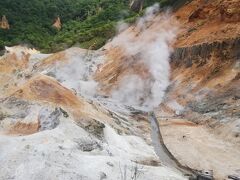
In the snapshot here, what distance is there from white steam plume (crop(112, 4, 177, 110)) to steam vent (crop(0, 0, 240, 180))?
0.30 feet

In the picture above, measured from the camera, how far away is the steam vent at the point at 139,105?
18906 mm

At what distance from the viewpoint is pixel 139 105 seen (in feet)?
107

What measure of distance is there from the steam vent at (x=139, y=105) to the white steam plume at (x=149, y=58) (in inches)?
3.6

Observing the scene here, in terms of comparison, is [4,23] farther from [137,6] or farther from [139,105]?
[139,105]

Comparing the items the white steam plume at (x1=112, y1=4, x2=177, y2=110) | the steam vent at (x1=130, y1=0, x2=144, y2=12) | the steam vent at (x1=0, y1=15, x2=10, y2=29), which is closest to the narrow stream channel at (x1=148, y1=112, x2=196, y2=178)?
the white steam plume at (x1=112, y1=4, x2=177, y2=110)

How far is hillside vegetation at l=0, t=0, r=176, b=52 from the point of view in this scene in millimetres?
74500

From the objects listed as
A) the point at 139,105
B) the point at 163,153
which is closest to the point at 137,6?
the point at 139,105

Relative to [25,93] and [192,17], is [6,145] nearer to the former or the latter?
[25,93]

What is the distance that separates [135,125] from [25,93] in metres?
6.02

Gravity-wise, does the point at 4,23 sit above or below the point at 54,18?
below

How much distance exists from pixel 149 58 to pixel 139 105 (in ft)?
18.6

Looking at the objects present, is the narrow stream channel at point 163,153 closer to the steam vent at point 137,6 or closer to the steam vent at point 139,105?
the steam vent at point 139,105

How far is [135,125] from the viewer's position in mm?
27531

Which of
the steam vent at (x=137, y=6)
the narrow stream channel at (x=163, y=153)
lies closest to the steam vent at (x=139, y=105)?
the narrow stream channel at (x=163, y=153)
